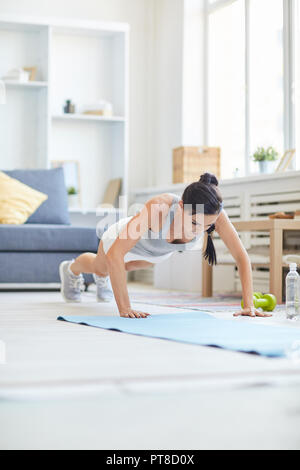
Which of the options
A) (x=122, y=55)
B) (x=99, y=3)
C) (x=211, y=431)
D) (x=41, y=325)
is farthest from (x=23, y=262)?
(x=211, y=431)

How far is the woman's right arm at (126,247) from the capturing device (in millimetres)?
2443

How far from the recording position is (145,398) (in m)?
1.20

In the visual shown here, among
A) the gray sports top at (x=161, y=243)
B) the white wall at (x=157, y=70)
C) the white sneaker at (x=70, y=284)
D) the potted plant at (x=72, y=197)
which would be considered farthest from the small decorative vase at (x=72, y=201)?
the gray sports top at (x=161, y=243)

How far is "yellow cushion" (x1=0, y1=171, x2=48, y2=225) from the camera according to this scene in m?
4.81

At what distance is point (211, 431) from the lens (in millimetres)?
1047

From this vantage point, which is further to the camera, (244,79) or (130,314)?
(244,79)

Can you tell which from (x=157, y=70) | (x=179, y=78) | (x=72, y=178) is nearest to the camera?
(x=179, y=78)

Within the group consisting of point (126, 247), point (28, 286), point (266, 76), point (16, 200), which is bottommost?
point (28, 286)

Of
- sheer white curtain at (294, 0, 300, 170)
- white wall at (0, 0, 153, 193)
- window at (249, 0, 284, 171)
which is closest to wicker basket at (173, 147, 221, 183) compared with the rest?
window at (249, 0, 284, 171)

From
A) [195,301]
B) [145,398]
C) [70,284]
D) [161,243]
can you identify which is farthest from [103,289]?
[145,398]

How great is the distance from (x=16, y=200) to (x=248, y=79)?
2058 millimetres

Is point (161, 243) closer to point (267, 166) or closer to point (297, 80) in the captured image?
point (267, 166)

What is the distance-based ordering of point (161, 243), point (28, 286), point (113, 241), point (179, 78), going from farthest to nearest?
point (179, 78)
point (28, 286)
point (113, 241)
point (161, 243)

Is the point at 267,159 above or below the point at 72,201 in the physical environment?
above
